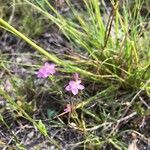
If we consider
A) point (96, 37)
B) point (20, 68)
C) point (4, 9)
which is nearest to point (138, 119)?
point (96, 37)

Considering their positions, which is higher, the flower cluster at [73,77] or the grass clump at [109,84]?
the flower cluster at [73,77]

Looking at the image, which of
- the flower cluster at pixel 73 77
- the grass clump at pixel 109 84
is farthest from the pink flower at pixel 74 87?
the grass clump at pixel 109 84

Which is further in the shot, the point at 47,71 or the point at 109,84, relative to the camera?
the point at 109,84

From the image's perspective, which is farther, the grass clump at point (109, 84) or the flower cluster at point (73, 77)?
the grass clump at point (109, 84)

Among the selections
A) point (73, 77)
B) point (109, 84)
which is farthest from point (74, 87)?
point (109, 84)

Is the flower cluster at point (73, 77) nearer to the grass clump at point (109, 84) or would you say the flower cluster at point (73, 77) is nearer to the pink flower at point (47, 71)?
the pink flower at point (47, 71)

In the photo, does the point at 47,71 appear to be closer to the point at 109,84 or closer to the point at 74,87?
the point at 74,87


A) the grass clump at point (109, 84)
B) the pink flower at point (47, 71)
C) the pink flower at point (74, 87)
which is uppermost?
the pink flower at point (47, 71)

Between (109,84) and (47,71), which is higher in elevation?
(47,71)

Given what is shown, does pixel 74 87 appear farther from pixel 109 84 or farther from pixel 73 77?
pixel 109 84

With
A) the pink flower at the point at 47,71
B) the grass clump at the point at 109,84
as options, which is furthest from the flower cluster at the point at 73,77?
the grass clump at the point at 109,84

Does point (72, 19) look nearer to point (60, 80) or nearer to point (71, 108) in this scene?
point (60, 80)
